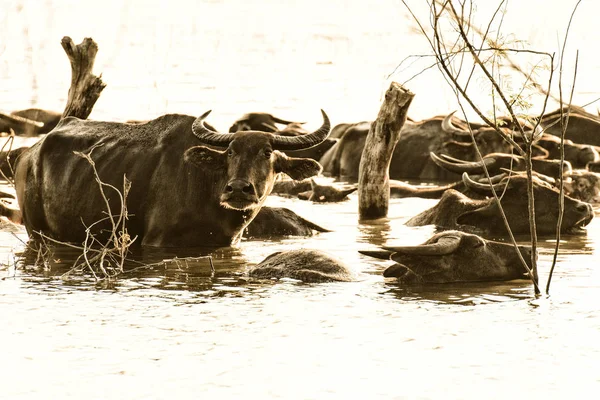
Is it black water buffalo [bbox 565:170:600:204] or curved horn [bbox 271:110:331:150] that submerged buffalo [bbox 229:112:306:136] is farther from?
curved horn [bbox 271:110:331:150]

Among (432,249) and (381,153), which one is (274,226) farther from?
(432,249)

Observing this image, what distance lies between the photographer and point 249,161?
11539mm

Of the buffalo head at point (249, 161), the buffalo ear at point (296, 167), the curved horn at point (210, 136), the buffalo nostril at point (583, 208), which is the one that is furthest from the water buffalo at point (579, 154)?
the curved horn at point (210, 136)

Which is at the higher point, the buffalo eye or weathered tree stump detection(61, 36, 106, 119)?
weathered tree stump detection(61, 36, 106, 119)

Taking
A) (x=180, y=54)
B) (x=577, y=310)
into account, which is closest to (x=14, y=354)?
(x=577, y=310)

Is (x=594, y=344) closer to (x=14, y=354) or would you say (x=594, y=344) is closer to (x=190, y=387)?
(x=190, y=387)

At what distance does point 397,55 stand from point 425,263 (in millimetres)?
14520

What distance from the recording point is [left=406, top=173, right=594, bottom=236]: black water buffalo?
13680 mm

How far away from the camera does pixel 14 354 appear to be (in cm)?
720

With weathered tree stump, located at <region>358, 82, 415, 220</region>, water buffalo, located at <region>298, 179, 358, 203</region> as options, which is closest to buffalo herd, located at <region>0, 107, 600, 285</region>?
weathered tree stump, located at <region>358, 82, 415, 220</region>

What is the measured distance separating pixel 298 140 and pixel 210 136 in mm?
881

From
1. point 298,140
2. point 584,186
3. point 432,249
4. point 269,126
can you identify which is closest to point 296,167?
point 298,140

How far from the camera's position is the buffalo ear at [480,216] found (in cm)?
1371

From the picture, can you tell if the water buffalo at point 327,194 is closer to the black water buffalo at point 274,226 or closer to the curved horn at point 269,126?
the black water buffalo at point 274,226
